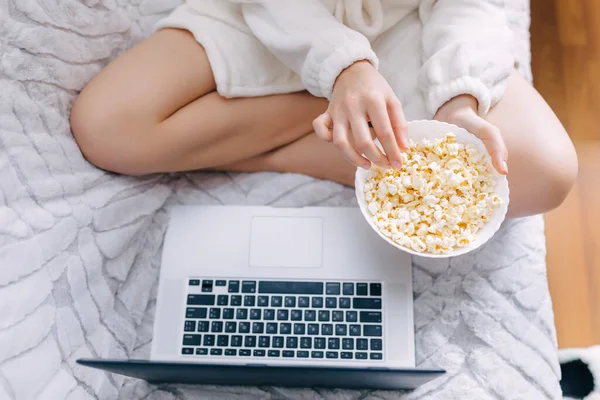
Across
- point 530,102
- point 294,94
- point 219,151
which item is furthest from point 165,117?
point 530,102

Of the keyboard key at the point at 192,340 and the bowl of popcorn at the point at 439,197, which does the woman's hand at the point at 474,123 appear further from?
the keyboard key at the point at 192,340

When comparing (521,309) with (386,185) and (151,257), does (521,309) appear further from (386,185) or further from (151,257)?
(151,257)

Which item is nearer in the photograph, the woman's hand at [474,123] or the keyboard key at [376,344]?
the woman's hand at [474,123]

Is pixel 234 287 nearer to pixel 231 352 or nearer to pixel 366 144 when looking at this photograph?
pixel 231 352

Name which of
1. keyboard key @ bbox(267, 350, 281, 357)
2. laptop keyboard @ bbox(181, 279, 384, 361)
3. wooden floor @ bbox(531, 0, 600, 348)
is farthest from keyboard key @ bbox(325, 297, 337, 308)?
wooden floor @ bbox(531, 0, 600, 348)

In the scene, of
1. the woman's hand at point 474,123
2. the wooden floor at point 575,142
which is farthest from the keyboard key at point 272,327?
the wooden floor at point 575,142

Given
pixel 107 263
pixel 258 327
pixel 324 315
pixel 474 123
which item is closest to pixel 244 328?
pixel 258 327

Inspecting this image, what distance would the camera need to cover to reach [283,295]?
0.86 meters

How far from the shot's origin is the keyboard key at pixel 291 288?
2.82ft

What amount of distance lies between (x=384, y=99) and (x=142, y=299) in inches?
20.7

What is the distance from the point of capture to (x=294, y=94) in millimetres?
907

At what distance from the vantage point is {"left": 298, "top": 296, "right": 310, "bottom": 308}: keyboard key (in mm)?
855

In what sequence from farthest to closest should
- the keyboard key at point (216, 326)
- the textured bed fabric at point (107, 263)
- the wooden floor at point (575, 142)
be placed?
the wooden floor at point (575, 142) → the keyboard key at point (216, 326) → the textured bed fabric at point (107, 263)

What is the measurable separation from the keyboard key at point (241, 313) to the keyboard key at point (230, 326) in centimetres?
1
